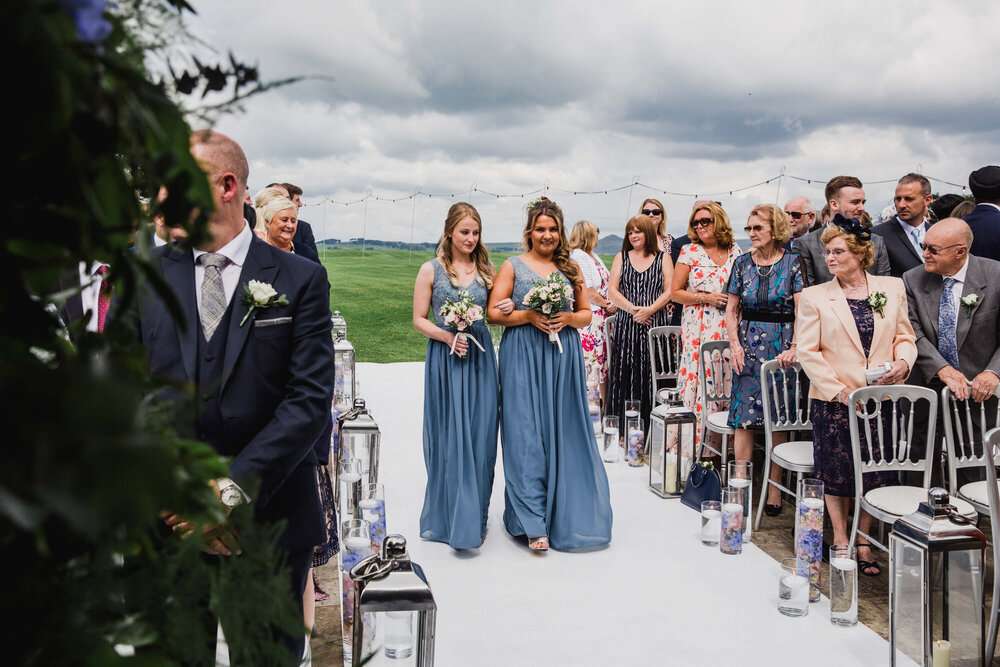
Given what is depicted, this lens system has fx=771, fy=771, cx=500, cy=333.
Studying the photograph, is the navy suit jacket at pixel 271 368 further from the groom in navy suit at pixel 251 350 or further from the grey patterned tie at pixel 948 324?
the grey patterned tie at pixel 948 324

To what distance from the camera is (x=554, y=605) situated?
390 centimetres

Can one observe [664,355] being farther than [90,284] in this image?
Yes

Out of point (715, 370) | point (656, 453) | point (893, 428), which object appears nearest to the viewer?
point (893, 428)

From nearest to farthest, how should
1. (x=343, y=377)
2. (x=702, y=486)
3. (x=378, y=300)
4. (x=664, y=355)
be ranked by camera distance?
(x=702, y=486) → (x=343, y=377) → (x=664, y=355) → (x=378, y=300)

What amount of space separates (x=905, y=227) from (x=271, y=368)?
5.34m

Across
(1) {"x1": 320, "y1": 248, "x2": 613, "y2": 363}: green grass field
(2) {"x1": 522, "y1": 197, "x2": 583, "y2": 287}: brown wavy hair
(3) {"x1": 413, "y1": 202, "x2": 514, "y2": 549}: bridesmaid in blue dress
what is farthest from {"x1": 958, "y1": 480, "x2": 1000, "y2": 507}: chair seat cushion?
(1) {"x1": 320, "y1": 248, "x2": 613, "y2": 363}: green grass field

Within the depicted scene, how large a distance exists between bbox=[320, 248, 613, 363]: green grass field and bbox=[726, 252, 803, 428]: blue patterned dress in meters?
9.76

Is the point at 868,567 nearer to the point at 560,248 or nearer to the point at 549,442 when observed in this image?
the point at 549,442

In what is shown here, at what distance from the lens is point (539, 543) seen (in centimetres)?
455

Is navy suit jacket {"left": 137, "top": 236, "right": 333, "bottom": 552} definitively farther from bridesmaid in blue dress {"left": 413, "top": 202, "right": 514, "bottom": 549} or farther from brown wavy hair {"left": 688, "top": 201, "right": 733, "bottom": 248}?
brown wavy hair {"left": 688, "top": 201, "right": 733, "bottom": 248}

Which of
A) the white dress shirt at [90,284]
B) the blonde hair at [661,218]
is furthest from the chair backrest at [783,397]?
the white dress shirt at [90,284]

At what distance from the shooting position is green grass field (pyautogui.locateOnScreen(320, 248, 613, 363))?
15.9 metres

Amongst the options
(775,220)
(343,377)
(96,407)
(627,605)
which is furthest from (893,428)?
(96,407)

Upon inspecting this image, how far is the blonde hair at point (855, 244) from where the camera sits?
4277mm
